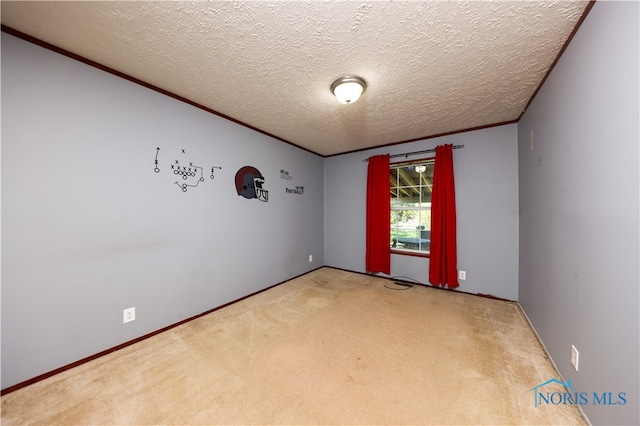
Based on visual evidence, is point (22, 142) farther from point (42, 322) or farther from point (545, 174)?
point (545, 174)

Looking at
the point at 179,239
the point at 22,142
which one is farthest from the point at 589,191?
the point at 22,142

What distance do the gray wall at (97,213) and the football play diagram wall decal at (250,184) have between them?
0.35 feet

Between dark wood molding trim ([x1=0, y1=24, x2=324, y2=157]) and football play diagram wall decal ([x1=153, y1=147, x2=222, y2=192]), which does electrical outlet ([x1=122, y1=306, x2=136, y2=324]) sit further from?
dark wood molding trim ([x1=0, y1=24, x2=324, y2=157])

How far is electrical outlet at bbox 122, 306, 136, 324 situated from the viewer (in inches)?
76.5

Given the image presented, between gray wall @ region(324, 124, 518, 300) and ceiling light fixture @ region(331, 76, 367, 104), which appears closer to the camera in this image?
ceiling light fixture @ region(331, 76, 367, 104)

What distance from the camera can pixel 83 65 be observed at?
1.75m

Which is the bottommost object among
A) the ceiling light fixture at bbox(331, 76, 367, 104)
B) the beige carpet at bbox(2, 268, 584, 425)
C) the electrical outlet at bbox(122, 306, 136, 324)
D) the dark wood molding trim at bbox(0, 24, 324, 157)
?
the beige carpet at bbox(2, 268, 584, 425)

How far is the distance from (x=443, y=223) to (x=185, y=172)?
3.40 metres

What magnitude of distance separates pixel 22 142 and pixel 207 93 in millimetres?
1345

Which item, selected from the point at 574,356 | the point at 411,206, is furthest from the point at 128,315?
the point at 411,206

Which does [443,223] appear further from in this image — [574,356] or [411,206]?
[574,356]

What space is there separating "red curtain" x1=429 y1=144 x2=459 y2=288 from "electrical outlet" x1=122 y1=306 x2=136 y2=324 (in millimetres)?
3578

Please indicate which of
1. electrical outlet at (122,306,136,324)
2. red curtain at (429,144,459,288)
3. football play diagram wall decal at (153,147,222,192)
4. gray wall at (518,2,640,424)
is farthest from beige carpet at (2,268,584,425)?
football play diagram wall decal at (153,147,222,192)

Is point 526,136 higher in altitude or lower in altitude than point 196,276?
higher
